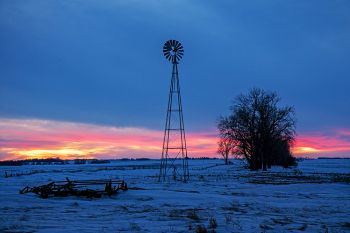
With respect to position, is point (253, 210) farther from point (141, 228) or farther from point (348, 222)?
point (141, 228)

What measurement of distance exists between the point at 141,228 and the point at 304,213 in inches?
304

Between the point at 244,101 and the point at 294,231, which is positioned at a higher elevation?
the point at 244,101

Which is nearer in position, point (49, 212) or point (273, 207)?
point (49, 212)

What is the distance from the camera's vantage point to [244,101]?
215 ft

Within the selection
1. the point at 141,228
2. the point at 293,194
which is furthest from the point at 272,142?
the point at 141,228

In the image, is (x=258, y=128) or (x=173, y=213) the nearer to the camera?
(x=173, y=213)

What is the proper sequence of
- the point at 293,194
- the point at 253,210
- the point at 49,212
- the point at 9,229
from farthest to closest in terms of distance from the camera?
the point at 293,194 → the point at 253,210 → the point at 49,212 → the point at 9,229

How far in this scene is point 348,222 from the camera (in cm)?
1445

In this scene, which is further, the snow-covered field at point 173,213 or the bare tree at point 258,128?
the bare tree at point 258,128

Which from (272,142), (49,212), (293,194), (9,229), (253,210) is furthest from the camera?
(272,142)

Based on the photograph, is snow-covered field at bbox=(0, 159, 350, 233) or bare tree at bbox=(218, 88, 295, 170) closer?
snow-covered field at bbox=(0, 159, 350, 233)

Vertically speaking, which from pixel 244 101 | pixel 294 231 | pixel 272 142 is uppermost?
pixel 244 101

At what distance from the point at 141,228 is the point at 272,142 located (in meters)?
54.4

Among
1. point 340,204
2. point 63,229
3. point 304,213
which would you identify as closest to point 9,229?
point 63,229
